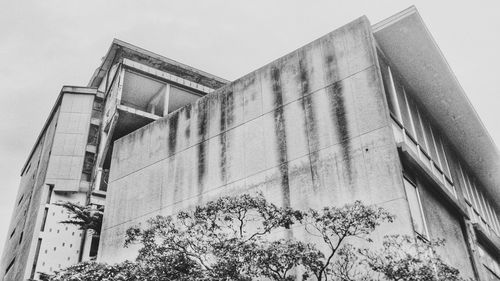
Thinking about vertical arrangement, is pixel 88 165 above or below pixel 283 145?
above

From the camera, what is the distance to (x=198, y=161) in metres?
16.4

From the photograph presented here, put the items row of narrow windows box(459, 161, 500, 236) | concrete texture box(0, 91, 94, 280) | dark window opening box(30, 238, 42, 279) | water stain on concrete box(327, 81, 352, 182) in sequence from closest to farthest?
water stain on concrete box(327, 81, 352, 182), row of narrow windows box(459, 161, 500, 236), dark window opening box(30, 238, 42, 279), concrete texture box(0, 91, 94, 280)

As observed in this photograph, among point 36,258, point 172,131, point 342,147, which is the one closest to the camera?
point 342,147

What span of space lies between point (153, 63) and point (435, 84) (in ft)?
57.6

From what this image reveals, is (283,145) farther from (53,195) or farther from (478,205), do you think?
(53,195)

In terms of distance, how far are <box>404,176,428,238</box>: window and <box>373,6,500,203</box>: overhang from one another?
14.0 ft

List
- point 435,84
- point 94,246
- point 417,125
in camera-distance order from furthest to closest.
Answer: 1. point 94,246
2. point 435,84
3. point 417,125

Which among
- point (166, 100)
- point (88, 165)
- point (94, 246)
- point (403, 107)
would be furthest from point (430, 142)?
point (88, 165)

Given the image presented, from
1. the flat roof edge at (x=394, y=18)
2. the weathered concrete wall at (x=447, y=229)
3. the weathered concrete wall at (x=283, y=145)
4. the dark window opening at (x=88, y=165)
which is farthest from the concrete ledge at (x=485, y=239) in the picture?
the dark window opening at (x=88, y=165)

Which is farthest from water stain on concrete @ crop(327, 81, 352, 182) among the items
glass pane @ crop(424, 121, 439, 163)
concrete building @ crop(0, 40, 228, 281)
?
concrete building @ crop(0, 40, 228, 281)

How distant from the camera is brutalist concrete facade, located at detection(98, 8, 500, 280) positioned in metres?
12.6

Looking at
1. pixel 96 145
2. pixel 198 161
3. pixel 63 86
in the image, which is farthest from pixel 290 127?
pixel 63 86

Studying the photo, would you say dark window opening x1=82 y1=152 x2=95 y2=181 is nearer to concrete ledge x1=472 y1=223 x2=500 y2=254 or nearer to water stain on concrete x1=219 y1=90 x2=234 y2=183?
water stain on concrete x1=219 y1=90 x2=234 y2=183

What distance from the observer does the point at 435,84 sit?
53.1 feet
